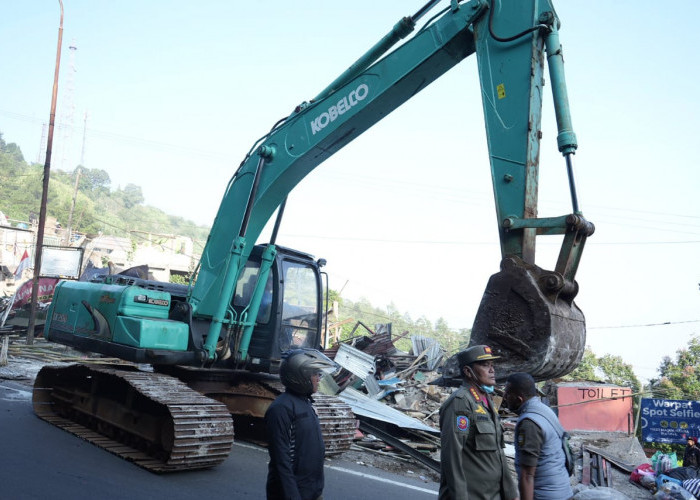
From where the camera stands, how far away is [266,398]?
796cm

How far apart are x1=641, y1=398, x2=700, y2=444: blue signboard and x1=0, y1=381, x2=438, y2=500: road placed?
754 centimetres

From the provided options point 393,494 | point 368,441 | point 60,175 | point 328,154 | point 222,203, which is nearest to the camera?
point 393,494

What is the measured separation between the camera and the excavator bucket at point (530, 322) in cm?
373

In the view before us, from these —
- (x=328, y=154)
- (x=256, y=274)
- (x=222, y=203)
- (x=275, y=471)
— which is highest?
(x=328, y=154)

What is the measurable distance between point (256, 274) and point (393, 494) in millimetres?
3268

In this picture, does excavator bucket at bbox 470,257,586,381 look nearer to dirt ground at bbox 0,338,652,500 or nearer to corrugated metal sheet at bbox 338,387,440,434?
dirt ground at bbox 0,338,652,500

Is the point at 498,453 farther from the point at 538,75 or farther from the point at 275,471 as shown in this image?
the point at 538,75

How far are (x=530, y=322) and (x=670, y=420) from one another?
11.0 metres

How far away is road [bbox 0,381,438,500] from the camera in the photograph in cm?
543

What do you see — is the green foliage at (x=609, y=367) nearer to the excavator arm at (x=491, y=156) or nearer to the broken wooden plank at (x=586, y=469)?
the broken wooden plank at (x=586, y=469)

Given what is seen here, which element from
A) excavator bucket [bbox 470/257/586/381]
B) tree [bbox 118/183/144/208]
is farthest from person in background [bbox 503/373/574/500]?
tree [bbox 118/183/144/208]

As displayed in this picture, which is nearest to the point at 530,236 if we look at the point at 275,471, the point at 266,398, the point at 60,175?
the point at 275,471

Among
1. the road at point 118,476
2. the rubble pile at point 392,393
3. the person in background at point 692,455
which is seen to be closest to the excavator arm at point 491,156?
the road at point 118,476

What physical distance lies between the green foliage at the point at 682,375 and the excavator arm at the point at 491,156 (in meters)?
25.1
